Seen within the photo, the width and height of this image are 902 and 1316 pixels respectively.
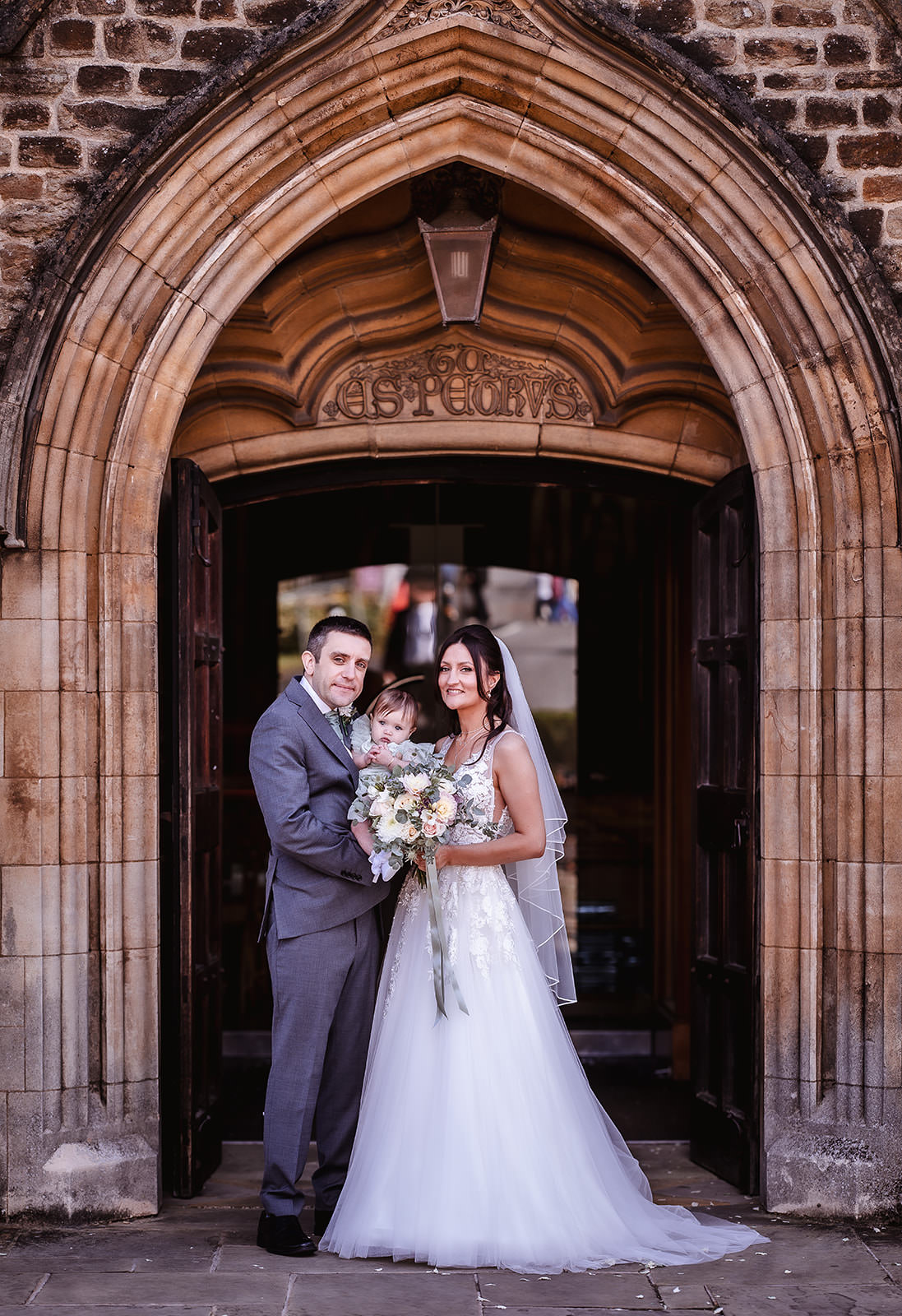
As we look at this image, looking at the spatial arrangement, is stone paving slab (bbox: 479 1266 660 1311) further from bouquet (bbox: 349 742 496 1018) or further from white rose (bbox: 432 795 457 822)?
white rose (bbox: 432 795 457 822)

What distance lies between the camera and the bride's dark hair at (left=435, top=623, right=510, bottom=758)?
4.34 metres

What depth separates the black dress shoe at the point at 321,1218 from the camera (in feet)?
14.2

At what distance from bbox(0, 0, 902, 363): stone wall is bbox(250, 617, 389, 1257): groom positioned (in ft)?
5.73

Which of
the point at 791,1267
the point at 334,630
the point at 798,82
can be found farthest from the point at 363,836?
the point at 798,82

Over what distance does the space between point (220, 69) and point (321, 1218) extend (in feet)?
13.0

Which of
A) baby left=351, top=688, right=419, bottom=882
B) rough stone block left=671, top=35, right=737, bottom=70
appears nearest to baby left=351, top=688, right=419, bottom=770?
baby left=351, top=688, right=419, bottom=882

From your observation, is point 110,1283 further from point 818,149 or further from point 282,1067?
point 818,149

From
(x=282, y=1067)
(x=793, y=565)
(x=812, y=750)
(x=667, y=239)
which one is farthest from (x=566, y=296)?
(x=282, y=1067)

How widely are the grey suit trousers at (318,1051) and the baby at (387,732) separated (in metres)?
0.52

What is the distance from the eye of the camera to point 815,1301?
3.77m

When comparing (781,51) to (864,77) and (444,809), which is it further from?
(444,809)

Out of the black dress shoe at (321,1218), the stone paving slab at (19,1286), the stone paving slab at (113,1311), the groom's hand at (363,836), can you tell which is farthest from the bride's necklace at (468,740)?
the stone paving slab at (19,1286)

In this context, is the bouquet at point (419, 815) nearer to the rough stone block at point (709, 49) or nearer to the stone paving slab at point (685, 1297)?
the stone paving slab at point (685, 1297)

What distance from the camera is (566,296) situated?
18.0 feet
